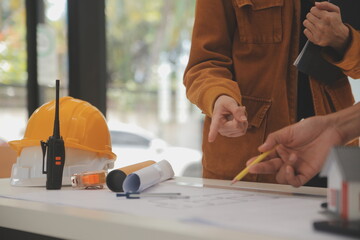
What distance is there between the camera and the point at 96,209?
964mm

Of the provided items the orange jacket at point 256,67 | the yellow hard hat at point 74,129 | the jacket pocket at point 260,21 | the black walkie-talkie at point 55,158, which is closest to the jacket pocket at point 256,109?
the orange jacket at point 256,67

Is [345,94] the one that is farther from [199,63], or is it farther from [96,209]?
[96,209]

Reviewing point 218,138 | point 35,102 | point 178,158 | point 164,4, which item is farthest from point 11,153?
point 164,4

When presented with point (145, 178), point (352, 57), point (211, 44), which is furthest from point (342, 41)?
point (145, 178)

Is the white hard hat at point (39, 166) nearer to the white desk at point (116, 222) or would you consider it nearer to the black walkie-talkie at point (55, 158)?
the black walkie-talkie at point (55, 158)

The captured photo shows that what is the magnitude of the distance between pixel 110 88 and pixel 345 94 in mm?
3870

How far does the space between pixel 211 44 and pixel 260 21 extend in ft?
0.52

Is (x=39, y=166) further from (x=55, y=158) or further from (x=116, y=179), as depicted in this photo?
(x=116, y=179)

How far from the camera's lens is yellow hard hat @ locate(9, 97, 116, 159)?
1.44 m

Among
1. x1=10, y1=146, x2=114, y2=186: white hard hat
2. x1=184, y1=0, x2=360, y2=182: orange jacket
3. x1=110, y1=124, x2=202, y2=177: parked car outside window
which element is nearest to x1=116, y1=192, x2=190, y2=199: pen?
x1=10, y1=146, x2=114, y2=186: white hard hat

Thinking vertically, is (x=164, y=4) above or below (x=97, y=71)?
above

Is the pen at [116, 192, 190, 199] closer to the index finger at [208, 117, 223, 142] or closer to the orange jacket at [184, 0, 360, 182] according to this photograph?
the index finger at [208, 117, 223, 142]

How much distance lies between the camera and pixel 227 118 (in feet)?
4.08

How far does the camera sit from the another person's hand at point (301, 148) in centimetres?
111
